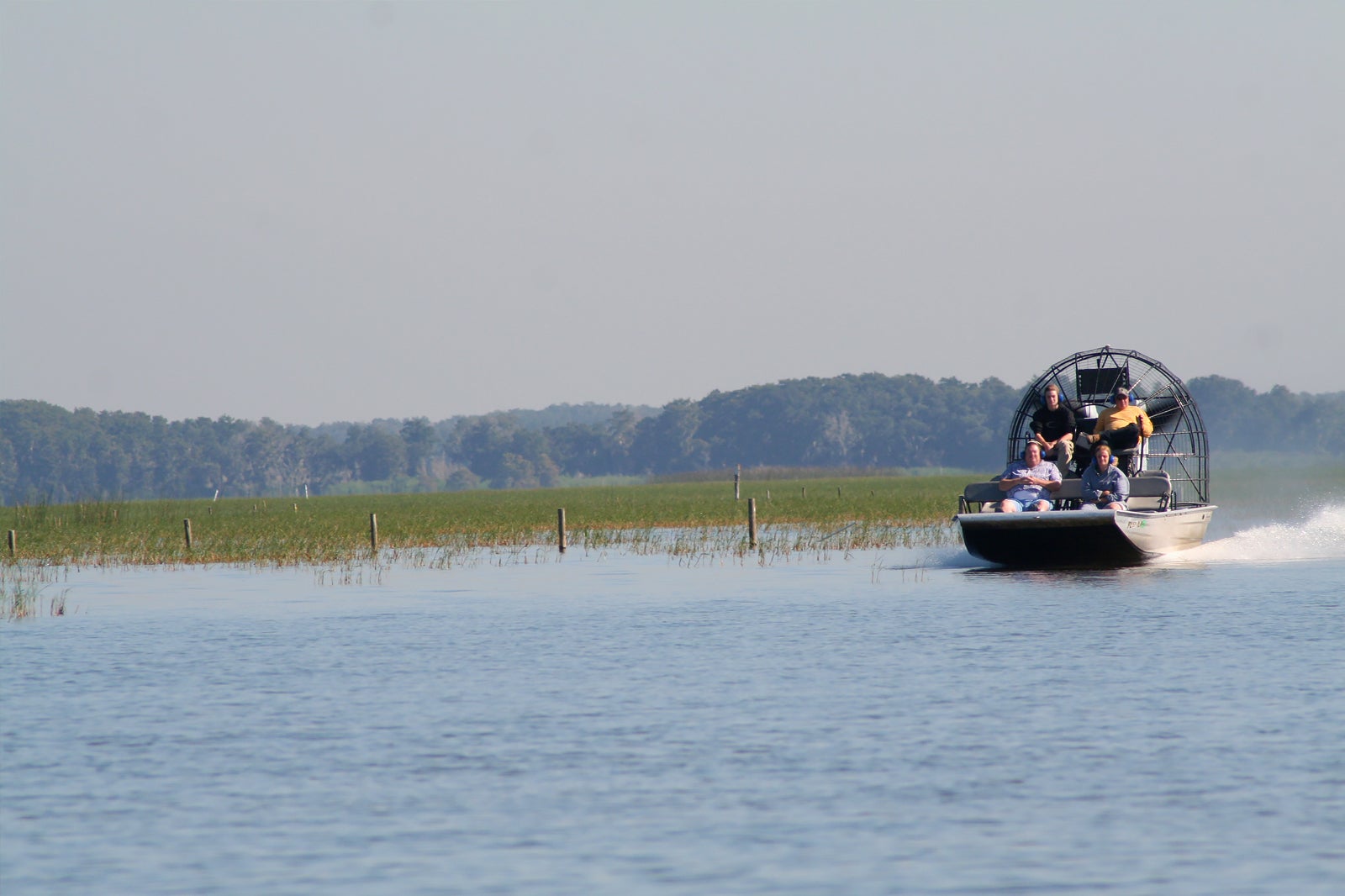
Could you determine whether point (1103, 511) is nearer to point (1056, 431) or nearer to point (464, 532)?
point (1056, 431)

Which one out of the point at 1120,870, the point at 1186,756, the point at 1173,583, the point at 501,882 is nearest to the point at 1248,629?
the point at 1173,583

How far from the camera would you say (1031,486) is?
1074 inches

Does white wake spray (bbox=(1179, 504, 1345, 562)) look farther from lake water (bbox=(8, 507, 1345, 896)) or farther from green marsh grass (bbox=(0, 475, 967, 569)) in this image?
lake water (bbox=(8, 507, 1345, 896))

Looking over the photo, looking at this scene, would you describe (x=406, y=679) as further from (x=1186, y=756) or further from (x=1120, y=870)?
(x=1120, y=870)

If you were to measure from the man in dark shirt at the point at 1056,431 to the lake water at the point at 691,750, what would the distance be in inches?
174

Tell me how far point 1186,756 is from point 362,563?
87.3ft

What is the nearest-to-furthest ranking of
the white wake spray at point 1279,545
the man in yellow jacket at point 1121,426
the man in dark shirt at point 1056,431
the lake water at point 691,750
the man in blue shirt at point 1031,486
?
the lake water at point 691,750
the man in blue shirt at point 1031,486
the man in yellow jacket at point 1121,426
the man in dark shirt at point 1056,431
the white wake spray at point 1279,545

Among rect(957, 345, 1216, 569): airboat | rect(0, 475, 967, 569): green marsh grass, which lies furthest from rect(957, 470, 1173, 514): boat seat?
rect(0, 475, 967, 569): green marsh grass

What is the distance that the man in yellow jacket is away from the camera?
92.9 feet

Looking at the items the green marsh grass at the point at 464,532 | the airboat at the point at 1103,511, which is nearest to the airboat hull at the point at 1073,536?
the airboat at the point at 1103,511

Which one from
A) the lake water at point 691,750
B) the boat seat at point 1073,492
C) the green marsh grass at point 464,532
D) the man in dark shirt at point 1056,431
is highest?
the man in dark shirt at point 1056,431

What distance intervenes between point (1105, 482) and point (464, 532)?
2482cm

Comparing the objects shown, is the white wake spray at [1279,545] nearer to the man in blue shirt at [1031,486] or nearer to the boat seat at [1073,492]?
the boat seat at [1073,492]

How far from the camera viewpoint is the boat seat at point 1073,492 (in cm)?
2744
